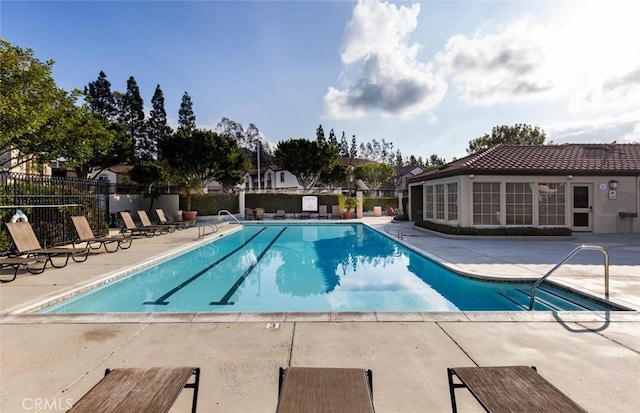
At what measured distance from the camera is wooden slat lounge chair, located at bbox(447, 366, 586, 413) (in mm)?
1841

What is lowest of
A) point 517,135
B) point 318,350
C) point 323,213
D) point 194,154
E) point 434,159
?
point 318,350

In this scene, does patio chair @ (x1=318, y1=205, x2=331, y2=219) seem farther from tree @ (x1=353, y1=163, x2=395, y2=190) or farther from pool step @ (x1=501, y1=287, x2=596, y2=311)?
tree @ (x1=353, y1=163, x2=395, y2=190)

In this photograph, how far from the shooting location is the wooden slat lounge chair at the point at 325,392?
1805mm

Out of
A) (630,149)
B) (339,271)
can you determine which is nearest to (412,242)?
(339,271)

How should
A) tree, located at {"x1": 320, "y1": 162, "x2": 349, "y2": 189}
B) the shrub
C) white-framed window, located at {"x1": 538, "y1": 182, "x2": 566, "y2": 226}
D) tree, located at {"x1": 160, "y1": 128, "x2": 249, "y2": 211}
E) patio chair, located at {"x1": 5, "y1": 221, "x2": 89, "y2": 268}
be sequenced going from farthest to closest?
tree, located at {"x1": 320, "y1": 162, "x2": 349, "y2": 189} < tree, located at {"x1": 160, "y1": 128, "x2": 249, "y2": 211} < white-framed window, located at {"x1": 538, "y1": 182, "x2": 566, "y2": 226} < the shrub < patio chair, located at {"x1": 5, "y1": 221, "x2": 89, "y2": 268}

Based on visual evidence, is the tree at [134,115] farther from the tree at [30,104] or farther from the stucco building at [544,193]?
the stucco building at [544,193]

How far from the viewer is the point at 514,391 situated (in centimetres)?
202

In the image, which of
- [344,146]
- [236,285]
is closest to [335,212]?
[236,285]

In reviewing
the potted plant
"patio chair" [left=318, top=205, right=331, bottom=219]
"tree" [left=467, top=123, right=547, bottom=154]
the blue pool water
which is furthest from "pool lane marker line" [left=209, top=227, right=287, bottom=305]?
"tree" [left=467, top=123, right=547, bottom=154]

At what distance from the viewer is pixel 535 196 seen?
47.6 feet

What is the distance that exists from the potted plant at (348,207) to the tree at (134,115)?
29.7 m

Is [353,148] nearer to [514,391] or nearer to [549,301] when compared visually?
[549,301]

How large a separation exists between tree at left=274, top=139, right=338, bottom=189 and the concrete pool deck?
34869 millimetres

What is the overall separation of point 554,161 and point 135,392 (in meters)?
18.0
